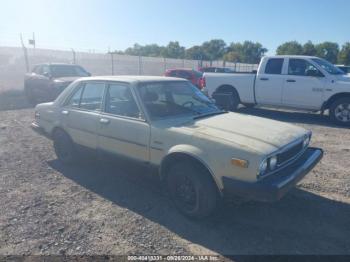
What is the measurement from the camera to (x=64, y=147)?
530 centimetres

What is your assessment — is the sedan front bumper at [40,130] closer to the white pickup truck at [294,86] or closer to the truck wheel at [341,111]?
the white pickup truck at [294,86]

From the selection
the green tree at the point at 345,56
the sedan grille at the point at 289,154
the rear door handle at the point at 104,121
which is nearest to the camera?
the sedan grille at the point at 289,154

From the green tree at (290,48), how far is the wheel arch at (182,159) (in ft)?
198

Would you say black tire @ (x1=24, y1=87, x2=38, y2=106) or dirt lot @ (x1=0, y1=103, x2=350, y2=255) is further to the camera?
black tire @ (x1=24, y1=87, x2=38, y2=106)

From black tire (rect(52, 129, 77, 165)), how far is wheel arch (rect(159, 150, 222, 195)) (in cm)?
207

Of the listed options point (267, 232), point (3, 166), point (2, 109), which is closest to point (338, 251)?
point (267, 232)

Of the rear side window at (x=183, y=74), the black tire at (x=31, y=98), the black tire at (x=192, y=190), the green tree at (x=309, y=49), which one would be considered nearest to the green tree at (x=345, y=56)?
the green tree at (x=309, y=49)

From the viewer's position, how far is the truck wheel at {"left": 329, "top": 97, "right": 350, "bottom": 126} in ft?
28.2

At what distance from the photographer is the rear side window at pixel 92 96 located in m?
4.63

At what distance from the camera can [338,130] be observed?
818cm

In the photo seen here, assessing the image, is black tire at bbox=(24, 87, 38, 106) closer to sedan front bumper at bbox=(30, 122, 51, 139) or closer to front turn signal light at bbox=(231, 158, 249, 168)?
sedan front bumper at bbox=(30, 122, 51, 139)

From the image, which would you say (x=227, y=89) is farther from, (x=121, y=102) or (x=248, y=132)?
(x=248, y=132)

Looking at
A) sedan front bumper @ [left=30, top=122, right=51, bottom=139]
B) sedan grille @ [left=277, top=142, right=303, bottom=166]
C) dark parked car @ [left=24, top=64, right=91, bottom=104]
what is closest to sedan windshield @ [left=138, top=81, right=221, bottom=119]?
sedan grille @ [left=277, top=142, right=303, bottom=166]

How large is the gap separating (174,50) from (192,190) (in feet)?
266
